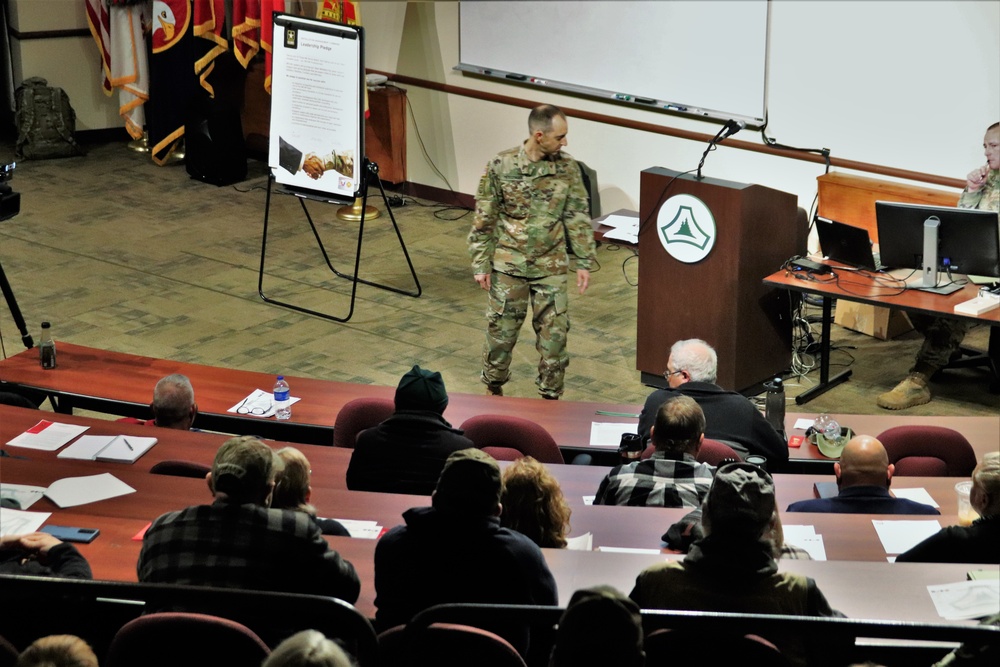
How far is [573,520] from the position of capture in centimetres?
418

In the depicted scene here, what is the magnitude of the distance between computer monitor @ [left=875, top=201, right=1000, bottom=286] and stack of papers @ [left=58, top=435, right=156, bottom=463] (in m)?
3.98

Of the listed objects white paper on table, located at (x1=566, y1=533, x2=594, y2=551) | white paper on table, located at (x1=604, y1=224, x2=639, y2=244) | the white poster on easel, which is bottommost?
white paper on table, located at (x1=566, y1=533, x2=594, y2=551)

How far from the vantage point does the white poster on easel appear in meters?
8.08

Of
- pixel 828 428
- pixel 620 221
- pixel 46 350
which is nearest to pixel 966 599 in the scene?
pixel 828 428

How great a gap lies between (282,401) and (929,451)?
275cm

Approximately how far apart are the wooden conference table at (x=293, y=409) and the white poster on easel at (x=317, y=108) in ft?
7.62

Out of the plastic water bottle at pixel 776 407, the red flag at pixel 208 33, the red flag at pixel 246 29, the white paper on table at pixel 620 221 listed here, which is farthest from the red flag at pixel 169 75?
the plastic water bottle at pixel 776 407

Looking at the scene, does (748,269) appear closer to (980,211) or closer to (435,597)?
(980,211)

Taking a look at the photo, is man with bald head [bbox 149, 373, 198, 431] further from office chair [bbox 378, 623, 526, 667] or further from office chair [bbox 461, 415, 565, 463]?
office chair [bbox 378, 623, 526, 667]

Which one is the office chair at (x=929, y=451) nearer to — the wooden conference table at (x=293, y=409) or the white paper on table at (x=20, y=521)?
the wooden conference table at (x=293, y=409)

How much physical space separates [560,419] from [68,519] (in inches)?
87.0

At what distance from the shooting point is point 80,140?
12695mm

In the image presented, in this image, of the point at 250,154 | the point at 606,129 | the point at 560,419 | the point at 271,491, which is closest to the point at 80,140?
the point at 250,154

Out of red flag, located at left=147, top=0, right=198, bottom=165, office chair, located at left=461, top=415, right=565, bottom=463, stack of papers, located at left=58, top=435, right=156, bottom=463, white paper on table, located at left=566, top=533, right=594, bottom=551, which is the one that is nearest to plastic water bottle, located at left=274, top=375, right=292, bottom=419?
stack of papers, located at left=58, top=435, right=156, bottom=463
